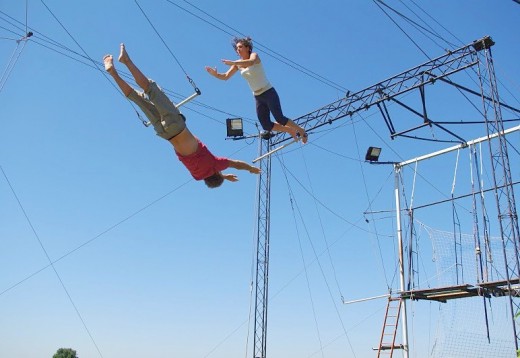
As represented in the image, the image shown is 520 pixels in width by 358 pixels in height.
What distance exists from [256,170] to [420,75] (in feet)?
16.6

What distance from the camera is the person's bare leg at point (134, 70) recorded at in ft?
13.3

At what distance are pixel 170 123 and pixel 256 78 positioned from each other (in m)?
0.88

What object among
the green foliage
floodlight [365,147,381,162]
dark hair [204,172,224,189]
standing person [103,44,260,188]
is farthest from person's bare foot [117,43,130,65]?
the green foliage

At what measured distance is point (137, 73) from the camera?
4.05 m

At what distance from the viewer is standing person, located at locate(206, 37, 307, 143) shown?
171 inches

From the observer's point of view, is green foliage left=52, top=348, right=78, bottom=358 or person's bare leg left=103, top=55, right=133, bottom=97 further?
green foliage left=52, top=348, right=78, bottom=358

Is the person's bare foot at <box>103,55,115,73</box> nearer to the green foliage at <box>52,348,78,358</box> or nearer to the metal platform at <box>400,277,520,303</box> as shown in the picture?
the metal platform at <box>400,277,520,303</box>

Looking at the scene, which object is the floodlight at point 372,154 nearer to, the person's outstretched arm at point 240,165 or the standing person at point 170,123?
the person's outstretched arm at point 240,165

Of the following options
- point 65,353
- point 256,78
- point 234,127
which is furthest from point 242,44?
point 65,353

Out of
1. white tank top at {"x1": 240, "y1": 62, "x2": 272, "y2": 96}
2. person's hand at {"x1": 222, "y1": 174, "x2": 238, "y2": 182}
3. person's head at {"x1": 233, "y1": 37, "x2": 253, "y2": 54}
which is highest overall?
person's head at {"x1": 233, "y1": 37, "x2": 253, "y2": 54}

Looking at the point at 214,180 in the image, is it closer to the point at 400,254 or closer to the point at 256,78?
the point at 256,78

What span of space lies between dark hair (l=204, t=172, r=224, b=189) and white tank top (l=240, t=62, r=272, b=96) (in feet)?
2.80

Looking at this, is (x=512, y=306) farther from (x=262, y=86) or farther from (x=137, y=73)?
(x=137, y=73)

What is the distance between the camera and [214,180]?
4.48m
